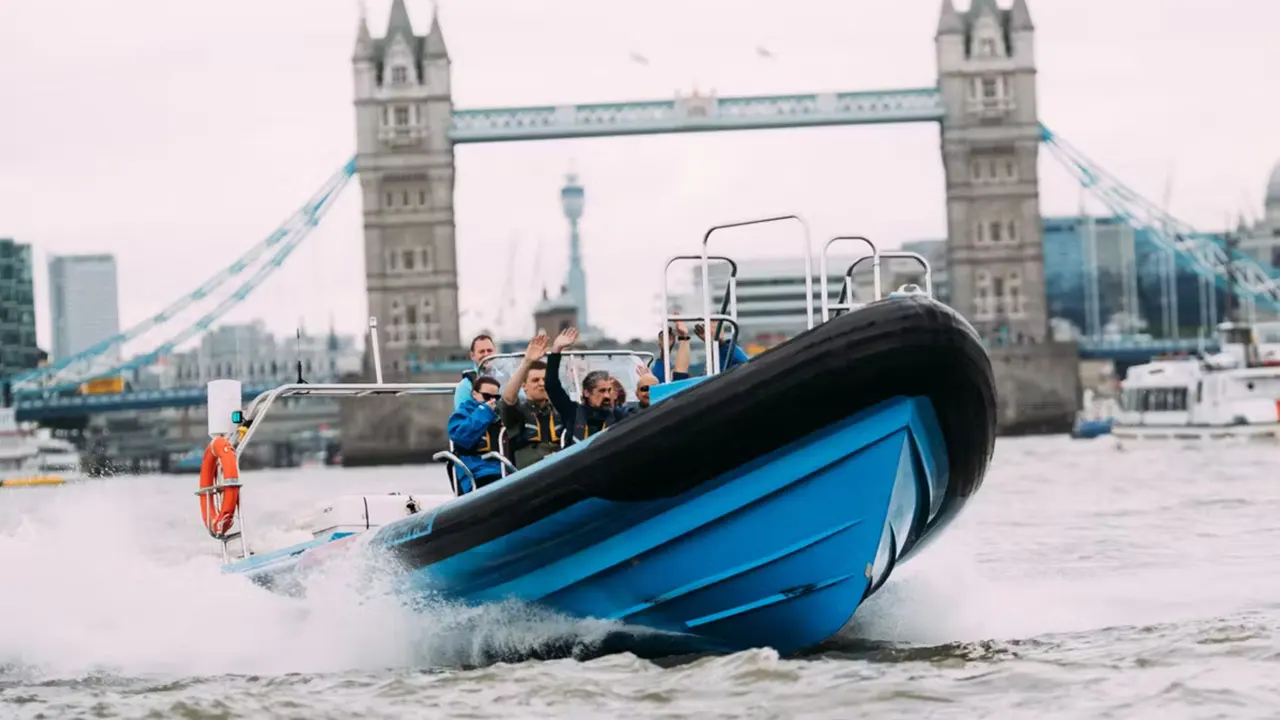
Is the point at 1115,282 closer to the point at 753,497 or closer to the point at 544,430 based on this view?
the point at 544,430

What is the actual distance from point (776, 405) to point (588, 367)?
196 centimetres

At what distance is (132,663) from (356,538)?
3.73ft

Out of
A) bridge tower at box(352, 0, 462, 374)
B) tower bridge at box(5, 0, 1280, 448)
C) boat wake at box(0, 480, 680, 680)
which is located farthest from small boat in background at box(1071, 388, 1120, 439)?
boat wake at box(0, 480, 680, 680)

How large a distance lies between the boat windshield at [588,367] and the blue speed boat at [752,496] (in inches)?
44.7

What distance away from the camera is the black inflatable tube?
21.5ft

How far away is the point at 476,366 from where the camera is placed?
8016 millimetres

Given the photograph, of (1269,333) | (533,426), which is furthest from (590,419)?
(1269,333)

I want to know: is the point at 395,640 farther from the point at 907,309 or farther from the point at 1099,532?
the point at 1099,532

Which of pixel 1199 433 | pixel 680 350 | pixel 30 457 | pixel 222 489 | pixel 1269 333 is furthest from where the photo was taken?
pixel 30 457

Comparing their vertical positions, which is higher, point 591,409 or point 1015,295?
point 1015,295

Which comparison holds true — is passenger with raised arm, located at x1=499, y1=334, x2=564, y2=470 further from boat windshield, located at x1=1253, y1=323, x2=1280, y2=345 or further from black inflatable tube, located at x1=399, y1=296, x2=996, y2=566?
boat windshield, located at x1=1253, y1=323, x2=1280, y2=345

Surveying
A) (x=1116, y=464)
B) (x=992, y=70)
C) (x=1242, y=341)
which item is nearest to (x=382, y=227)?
(x=992, y=70)

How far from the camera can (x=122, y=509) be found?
1041cm

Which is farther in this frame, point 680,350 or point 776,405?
point 680,350
